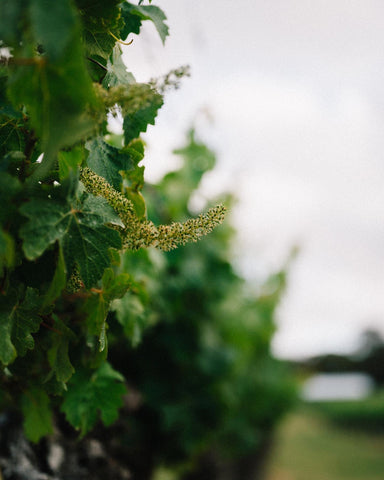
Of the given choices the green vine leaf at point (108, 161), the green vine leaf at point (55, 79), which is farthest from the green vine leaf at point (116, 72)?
the green vine leaf at point (55, 79)

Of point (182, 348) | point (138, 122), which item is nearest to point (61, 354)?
point (138, 122)

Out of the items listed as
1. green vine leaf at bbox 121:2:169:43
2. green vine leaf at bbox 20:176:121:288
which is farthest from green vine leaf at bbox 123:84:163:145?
green vine leaf at bbox 20:176:121:288

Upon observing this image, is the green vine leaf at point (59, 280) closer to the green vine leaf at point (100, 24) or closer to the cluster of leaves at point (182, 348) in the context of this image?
the green vine leaf at point (100, 24)

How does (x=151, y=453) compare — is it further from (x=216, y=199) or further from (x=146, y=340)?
(x=216, y=199)

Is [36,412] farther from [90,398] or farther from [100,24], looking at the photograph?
[100,24]

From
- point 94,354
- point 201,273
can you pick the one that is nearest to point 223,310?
point 201,273

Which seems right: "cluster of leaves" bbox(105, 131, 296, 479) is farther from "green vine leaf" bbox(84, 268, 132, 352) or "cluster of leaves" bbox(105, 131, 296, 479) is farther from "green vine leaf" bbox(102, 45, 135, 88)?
"green vine leaf" bbox(102, 45, 135, 88)
